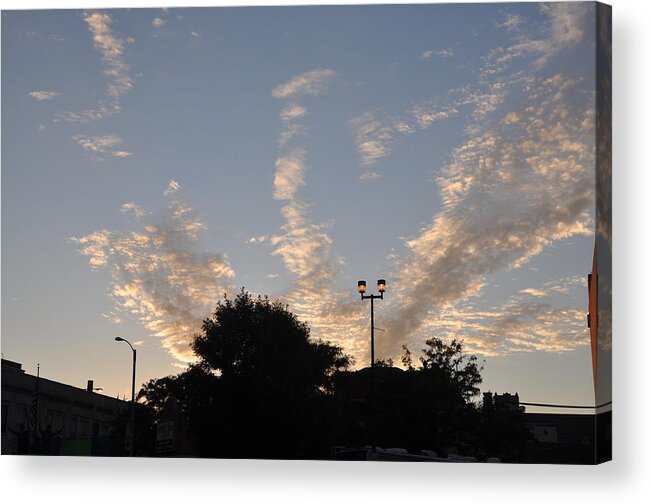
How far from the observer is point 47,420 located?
17.7 m

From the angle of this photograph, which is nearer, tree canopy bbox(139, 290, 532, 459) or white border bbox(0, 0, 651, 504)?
white border bbox(0, 0, 651, 504)

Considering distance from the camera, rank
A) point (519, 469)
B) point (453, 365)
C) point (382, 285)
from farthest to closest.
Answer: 1. point (382, 285)
2. point (453, 365)
3. point (519, 469)

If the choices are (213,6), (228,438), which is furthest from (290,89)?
(228,438)

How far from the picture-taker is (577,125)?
654 inches

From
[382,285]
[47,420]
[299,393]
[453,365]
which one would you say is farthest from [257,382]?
[47,420]

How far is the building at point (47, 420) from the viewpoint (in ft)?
57.4

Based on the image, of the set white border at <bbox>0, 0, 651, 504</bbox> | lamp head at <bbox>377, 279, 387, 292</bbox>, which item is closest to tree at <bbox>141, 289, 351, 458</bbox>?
lamp head at <bbox>377, 279, 387, 292</bbox>

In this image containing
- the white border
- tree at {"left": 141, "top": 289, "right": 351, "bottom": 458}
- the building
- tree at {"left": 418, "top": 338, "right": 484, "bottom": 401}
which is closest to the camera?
the white border

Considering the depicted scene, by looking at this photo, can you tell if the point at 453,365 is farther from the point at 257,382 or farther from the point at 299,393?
the point at 257,382

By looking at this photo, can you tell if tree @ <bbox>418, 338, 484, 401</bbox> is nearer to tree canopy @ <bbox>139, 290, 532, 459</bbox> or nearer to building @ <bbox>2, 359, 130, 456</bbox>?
tree canopy @ <bbox>139, 290, 532, 459</bbox>

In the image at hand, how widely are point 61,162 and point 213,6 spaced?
3918 mm

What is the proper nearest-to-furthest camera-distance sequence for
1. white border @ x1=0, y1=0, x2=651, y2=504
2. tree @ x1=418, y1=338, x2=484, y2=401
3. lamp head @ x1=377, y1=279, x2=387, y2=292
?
white border @ x1=0, y1=0, x2=651, y2=504, tree @ x1=418, y1=338, x2=484, y2=401, lamp head @ x1=377, y1=279, x2=387, y2=292

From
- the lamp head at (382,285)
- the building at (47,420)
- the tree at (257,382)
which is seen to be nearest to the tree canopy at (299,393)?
the tree at (257,382)

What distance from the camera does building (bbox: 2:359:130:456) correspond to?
57.4 ft
